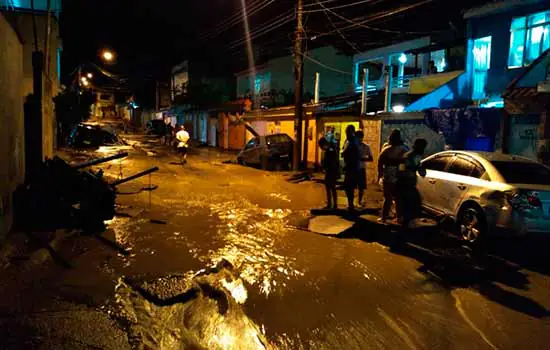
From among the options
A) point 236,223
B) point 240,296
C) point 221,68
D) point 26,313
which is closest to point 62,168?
point 236,223

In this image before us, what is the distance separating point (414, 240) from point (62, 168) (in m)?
6.58

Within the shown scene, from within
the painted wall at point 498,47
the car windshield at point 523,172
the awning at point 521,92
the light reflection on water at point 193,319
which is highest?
the painted wall at point 498,47

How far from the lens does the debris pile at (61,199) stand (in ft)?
24.8

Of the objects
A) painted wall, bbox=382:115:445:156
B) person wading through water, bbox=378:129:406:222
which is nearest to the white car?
person wading through water, bbox=378:129:406:222

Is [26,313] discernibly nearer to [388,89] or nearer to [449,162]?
[449,162]

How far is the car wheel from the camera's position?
7.05m

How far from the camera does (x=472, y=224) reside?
728 cm

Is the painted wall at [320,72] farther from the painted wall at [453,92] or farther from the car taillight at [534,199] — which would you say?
the car taillight at [534,199]

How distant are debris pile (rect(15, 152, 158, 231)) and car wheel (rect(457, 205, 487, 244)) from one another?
656cm

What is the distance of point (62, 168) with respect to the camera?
8.12 meters

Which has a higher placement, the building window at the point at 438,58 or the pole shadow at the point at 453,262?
the building window at the point at 438,58

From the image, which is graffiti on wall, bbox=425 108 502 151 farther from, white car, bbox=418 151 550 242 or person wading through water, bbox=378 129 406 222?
person wading through water, bbox=378 129 406 222

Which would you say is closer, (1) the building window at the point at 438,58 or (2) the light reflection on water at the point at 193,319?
(2) the light reflection on water at the point at 193,319

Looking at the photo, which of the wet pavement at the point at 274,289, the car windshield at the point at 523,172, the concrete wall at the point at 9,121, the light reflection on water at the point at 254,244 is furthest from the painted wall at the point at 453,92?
the concrete wall at the point at 9,121
